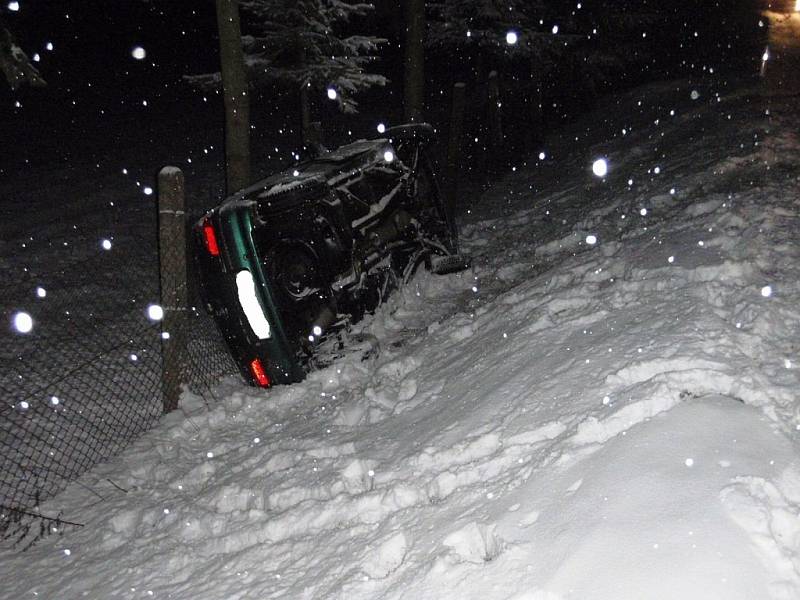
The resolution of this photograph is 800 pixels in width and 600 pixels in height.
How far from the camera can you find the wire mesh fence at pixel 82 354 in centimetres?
488

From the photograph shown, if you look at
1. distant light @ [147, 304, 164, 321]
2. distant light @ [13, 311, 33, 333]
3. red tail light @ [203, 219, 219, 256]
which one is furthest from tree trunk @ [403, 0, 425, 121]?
distant light @ [13, 311, 33, 333]

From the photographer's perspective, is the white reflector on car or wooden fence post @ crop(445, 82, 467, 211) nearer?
the white reflector on car

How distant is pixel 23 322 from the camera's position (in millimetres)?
6957

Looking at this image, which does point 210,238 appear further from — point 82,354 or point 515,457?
point 515,457

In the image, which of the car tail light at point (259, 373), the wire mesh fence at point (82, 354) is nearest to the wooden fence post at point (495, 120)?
the wire mesh fence at point (82, 354)

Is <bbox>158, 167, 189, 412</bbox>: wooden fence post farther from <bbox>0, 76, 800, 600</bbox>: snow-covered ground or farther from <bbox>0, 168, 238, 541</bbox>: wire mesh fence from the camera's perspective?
<bbox>0, 76, 800, 600</bbox>: snow-covered ground

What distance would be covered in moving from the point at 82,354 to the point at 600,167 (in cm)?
890

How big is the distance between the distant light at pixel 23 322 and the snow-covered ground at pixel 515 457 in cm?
290

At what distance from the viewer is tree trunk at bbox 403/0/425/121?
33.9 feet

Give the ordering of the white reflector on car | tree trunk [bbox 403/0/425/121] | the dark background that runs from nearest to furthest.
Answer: the white reflector on car
tree trunk [bbox 403/0/425/121]
the dark background

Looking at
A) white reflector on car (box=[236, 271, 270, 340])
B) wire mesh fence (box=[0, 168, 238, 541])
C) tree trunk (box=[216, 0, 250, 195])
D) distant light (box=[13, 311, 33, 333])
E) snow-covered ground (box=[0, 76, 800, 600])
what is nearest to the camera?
snow-covered ground (box=[0, 76, 800, 600])

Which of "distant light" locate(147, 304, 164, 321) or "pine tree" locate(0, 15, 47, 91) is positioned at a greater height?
"pine tree" locate(0, 15, 47, 91)

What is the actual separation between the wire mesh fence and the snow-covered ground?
0.38 meters

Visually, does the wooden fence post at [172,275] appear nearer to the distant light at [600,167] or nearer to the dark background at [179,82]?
the dark background at [179,82]
